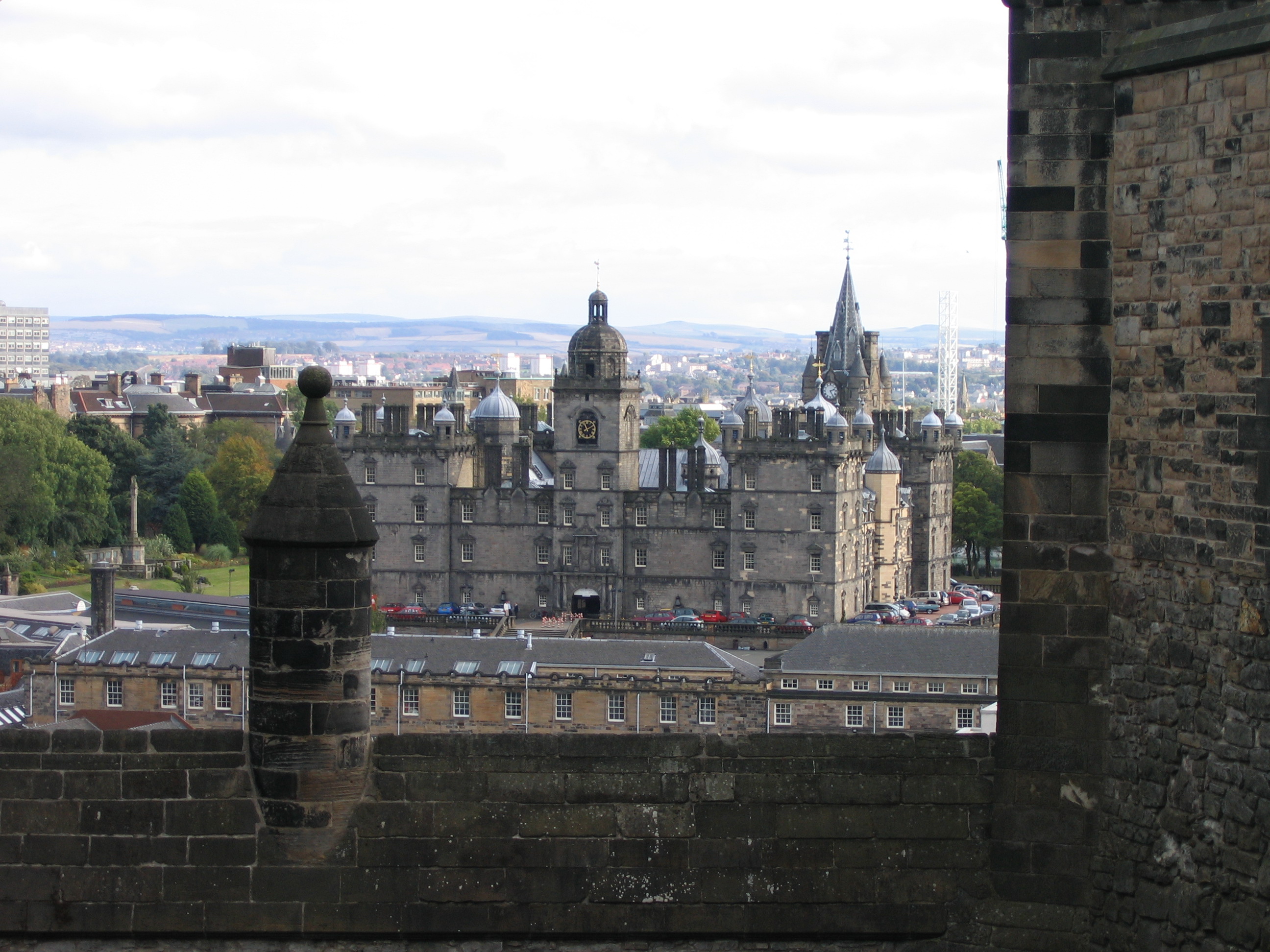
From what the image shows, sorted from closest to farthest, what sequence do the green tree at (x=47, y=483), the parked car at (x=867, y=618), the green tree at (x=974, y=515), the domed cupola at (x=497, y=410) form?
1. the parked car at (x=867, y=618)
2. the domed cupola at (x=497, y=410)
3. the green tree at (x=47, y=483)
4. the green tree at (x=974, y=515)

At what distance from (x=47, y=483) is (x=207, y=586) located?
57.0ft

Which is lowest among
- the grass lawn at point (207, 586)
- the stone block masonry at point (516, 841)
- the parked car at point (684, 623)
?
the grass lawn at point (207, 586)

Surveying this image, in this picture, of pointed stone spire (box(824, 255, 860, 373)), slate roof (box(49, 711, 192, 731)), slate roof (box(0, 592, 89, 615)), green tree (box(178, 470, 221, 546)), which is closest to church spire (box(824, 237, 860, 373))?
pointed stone spire (box(824, 255, 860, 373))

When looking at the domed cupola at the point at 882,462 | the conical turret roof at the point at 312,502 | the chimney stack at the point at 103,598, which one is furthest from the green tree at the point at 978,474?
the conical turret roof at the point at 312,502

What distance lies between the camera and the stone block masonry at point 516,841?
Result: 10.2 m

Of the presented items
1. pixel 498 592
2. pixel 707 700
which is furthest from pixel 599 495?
pixel 707 700

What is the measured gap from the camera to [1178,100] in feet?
31.8

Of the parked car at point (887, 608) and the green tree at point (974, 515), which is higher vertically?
the green tree at point (974, 515)

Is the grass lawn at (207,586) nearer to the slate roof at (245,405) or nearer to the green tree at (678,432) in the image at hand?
the green tree at (678,432)

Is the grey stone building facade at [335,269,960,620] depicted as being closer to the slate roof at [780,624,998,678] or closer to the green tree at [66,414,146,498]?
the slate roof at [780,624,998,678]

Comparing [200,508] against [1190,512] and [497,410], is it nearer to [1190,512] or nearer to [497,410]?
[497,410]

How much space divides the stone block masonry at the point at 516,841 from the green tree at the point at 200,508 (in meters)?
108

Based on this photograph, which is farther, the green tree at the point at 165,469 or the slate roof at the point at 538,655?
the green tree at the point at 165,469

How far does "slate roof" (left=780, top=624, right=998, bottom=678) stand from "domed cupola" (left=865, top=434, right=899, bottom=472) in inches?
1284
